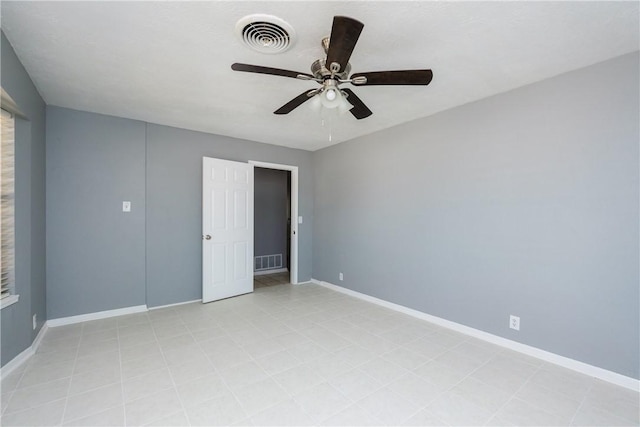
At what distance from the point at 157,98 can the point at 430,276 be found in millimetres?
3536

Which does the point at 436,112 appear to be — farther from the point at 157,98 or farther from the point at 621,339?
the point at 157,98

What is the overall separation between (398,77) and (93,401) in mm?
2889

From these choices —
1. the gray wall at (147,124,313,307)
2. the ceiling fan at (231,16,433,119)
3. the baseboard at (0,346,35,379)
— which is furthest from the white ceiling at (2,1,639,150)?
the baseboard at (0,346,35,379)

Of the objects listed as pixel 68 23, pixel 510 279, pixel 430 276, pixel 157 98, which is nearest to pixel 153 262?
pixel 157 98

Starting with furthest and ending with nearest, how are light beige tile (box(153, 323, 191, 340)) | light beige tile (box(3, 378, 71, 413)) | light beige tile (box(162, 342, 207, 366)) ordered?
light beige tile (box(153, 323, 191, 340)) < light beige tile (box(162, 342, 207, 366)) < light beige tile (box(3, 378, 71, 413))

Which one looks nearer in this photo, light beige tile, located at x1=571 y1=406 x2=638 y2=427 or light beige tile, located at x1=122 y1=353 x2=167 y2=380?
light beige tile, located at x1=571 y1=406 x2=638 y2=427

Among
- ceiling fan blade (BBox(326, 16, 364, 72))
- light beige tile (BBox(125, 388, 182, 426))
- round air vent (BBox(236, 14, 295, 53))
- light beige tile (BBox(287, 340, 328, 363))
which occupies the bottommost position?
light beige tile (BBox(287, 340, 328, 363))

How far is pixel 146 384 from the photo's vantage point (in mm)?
2039

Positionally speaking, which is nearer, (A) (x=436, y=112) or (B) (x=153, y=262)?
(A) (x=436, y=112)

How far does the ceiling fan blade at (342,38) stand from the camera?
Result: 1264 millimetres

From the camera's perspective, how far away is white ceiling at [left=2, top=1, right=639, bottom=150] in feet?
5.25

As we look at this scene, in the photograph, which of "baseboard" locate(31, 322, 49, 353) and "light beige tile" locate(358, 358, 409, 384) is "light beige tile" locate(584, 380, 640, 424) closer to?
"light beige tile" locate(358, 358, 409, 384)

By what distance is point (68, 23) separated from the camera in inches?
68.1

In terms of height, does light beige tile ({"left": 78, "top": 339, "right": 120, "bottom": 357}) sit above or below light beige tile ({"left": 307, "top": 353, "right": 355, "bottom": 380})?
above
